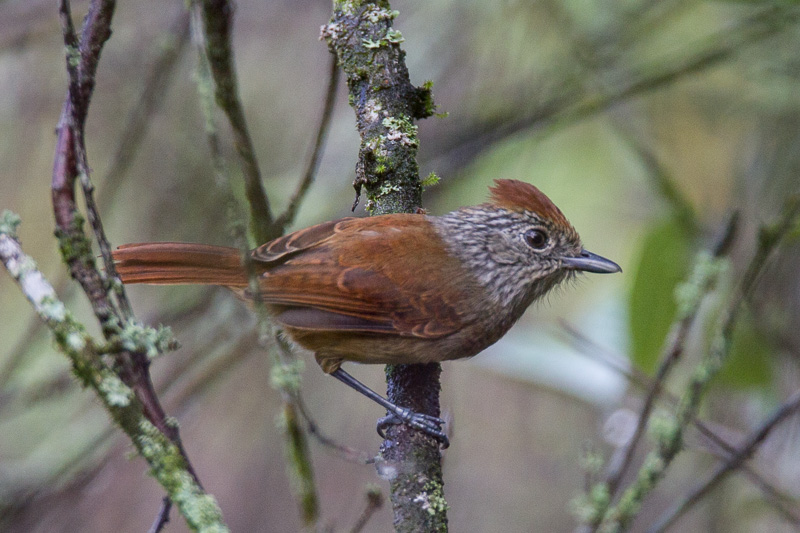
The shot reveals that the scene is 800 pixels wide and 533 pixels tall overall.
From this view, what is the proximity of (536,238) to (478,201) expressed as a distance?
236 centimetres

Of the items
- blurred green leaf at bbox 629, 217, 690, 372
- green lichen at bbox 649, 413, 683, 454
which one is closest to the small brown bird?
blurred green leaf at bbox 629, 217, 690, 372

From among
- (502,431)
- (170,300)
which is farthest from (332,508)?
(170,300)

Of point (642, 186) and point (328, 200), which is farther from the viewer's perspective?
point (642, 186)

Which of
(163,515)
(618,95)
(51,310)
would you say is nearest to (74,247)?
(51,310)

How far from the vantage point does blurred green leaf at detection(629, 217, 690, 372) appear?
3.68 metres

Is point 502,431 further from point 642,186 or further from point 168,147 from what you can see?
point 168,147

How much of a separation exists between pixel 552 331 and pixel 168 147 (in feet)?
10.8

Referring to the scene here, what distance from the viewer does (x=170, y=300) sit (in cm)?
489

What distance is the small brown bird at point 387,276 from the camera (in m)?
3.04

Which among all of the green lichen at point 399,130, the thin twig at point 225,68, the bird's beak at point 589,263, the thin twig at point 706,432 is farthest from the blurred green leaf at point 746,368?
the thin twig at point 225,68

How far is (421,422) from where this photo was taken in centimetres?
266

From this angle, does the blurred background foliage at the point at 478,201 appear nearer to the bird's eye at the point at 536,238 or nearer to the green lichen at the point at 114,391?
the bird's eye at the point at 536,238

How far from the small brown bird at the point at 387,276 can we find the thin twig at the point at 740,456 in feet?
2.78

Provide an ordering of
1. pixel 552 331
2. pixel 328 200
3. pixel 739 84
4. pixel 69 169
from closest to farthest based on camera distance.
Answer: pixel 69 169 < pixel 552 331 < pixel 328 200 < pixel 739 84
